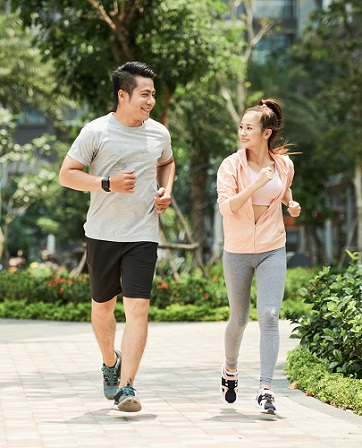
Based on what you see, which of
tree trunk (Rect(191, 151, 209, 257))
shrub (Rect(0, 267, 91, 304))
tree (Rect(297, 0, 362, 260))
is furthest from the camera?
tree trunk (Rect(191, 151, 209, 257))

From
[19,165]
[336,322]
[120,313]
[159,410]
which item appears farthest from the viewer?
[19,165]

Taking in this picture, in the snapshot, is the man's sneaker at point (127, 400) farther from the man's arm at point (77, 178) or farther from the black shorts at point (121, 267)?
the man's arm at point (77, 178)

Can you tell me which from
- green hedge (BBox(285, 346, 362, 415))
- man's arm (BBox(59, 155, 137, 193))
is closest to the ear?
man's arm (BBox(59, 155, 137, 193))

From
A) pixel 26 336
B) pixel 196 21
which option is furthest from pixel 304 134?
pixel 26 336

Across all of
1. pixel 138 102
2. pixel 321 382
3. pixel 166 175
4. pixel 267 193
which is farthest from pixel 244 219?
pixel 321 382

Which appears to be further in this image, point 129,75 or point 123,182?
point 129,75

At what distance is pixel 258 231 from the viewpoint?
645cm

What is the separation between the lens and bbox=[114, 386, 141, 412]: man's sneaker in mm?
6227

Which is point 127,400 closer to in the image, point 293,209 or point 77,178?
point 77,178

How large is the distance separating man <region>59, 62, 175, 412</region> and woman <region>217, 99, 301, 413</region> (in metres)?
0.42

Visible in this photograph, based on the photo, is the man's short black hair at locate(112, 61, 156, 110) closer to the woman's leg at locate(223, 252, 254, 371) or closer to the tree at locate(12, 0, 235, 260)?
the woman's leg at locate(223, 252, 254, 371)

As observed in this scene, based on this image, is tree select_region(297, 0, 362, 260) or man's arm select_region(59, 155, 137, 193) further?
tree select_region(297, 0, 362, 260)

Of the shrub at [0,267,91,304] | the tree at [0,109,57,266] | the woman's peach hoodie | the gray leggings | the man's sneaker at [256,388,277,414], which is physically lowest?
the man's sneaker at [256,388,277,414]

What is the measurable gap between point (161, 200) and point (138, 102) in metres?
0.60
